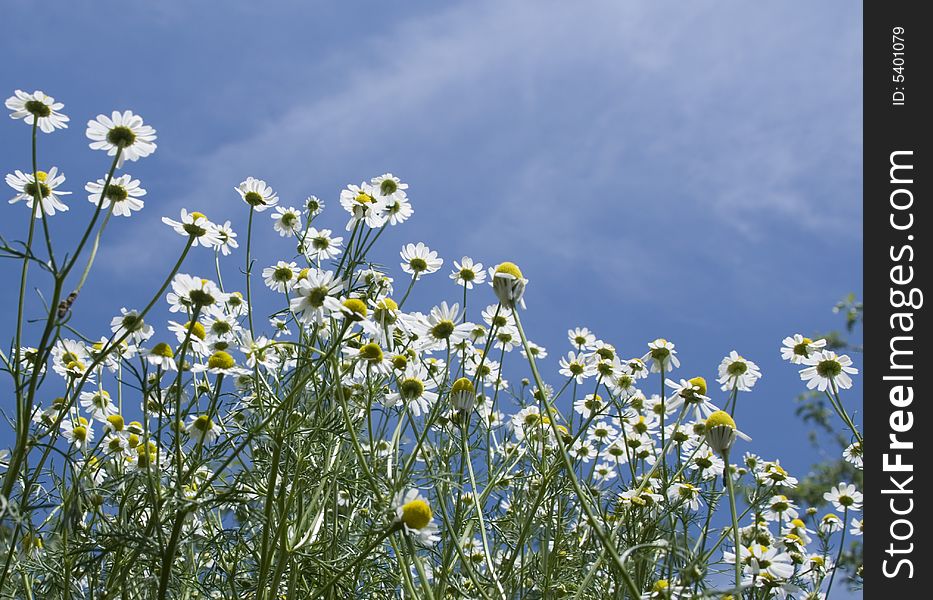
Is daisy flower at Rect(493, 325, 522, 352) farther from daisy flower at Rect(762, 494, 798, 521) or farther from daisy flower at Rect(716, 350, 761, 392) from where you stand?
daisy flower at Rect(762, 494, 798, 521)

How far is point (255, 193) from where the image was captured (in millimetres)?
2336

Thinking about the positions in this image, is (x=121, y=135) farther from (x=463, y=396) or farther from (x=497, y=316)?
(x=497, y=316)

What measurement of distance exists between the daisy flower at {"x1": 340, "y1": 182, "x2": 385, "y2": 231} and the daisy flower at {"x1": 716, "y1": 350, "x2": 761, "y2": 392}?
1032 mm

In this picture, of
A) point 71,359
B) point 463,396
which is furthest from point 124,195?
point 463,396

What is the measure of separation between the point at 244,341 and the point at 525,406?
60.5 inches

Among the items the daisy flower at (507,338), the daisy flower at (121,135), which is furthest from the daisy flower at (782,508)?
the daisy flower at (121,135)

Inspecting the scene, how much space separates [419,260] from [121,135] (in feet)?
3.34

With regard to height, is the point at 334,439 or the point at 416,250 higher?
the point at 416,250

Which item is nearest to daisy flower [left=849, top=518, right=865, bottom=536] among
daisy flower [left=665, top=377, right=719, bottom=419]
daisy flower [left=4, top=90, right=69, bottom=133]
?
daisy flower [left=665, top=377, right=719, bottom=419]

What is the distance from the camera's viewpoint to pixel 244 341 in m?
1.78
